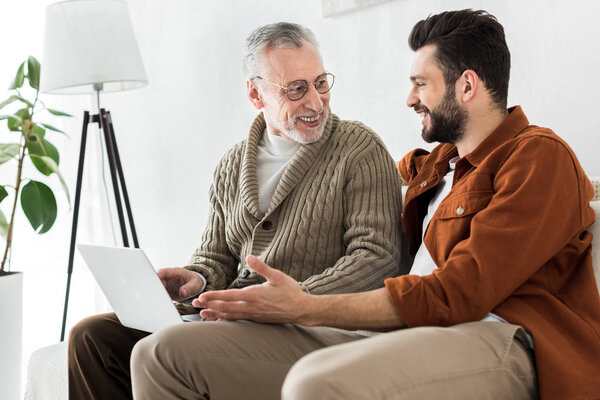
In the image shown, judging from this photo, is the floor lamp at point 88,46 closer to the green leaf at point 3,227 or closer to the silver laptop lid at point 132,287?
the green leaf at point 3,227

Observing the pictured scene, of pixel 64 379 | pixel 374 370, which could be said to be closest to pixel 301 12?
pixel 64 379

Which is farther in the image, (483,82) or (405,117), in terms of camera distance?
(405,117)

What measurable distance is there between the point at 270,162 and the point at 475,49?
673mm

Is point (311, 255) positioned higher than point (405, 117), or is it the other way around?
point (405, 117)

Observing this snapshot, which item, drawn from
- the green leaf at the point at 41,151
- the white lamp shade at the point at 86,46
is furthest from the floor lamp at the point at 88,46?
the green leaf at the point at 41,151

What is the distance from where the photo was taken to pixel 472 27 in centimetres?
153

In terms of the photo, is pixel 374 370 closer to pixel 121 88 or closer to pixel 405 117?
pixel 405 117

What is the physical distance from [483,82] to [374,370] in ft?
2.43

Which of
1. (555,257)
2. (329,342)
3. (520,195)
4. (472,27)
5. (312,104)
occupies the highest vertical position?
(472,27)

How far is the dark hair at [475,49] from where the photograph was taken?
1534mm

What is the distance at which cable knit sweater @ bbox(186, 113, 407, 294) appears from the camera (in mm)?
1679

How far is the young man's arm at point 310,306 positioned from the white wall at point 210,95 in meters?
0.91

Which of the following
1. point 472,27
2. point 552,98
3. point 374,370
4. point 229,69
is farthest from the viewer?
point 229,69

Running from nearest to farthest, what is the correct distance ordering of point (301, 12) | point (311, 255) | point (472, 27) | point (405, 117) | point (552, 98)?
point (472, 27) < point (311, 255) < point (552, 98) < point (405, 117) < point (301, 12)
